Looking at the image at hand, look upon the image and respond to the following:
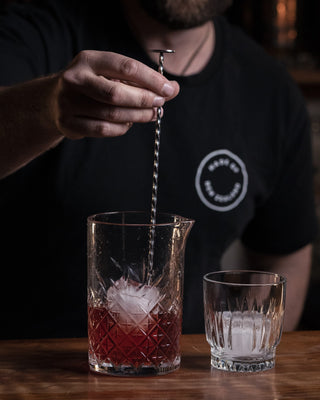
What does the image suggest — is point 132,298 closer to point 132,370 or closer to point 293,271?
point 132,370

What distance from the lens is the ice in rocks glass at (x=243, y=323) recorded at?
0.87m

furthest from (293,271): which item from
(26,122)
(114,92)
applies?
(114,92)

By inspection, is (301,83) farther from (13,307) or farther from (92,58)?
(92,58)

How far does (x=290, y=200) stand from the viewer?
1.81 m

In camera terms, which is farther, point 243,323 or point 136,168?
point 136,168

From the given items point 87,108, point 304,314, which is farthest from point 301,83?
point 87,108

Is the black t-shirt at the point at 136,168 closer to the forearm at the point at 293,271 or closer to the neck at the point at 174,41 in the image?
the neck at the point at 174,41

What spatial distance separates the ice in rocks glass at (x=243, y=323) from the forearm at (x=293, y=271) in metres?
1.01

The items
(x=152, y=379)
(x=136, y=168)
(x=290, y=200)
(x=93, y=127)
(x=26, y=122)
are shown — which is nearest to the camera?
(x=152, y=379)

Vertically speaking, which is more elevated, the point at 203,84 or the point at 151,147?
the point at 203,84

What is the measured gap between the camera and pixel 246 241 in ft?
6.28

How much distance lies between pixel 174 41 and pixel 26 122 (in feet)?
2.13

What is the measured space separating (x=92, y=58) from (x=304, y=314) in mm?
1926

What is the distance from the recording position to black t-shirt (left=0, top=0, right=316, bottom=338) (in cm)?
151
